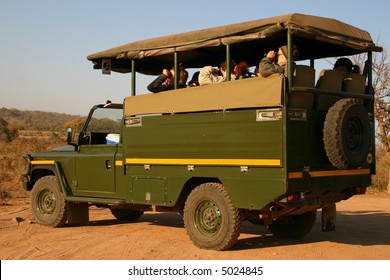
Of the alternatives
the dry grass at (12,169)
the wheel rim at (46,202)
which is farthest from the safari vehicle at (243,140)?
the dry grass at (12,169)

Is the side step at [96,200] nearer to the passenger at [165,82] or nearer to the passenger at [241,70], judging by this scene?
the passenger at [165,82]

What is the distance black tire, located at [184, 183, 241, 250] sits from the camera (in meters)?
7.65

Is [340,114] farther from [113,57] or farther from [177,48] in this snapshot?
[113,57]

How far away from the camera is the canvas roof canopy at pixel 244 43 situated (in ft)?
24.5

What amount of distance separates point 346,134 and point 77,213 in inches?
215

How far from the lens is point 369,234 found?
963cm

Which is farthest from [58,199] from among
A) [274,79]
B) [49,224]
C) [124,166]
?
[274,79]

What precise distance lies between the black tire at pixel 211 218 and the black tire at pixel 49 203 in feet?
10.3

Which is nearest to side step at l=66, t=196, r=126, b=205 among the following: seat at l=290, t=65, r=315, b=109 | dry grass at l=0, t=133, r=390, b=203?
seat at l=290, t=65, r=315, b=109

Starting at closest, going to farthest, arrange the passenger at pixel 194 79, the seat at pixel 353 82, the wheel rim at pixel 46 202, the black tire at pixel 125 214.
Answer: the seat at pixel 353 82, the passenger at pixel 194 79, the wheel rim at pixel 46 202, the black tire at pixel 125 214

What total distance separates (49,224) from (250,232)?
375 centimetres

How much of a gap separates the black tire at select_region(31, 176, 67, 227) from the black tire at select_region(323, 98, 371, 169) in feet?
17.1

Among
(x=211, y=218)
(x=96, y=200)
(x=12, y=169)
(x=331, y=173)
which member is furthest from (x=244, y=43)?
(x=12, y=169)

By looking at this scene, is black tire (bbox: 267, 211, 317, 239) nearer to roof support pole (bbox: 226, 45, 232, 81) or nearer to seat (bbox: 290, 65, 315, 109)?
seat (bbox: 290, 65, 315, 109)
